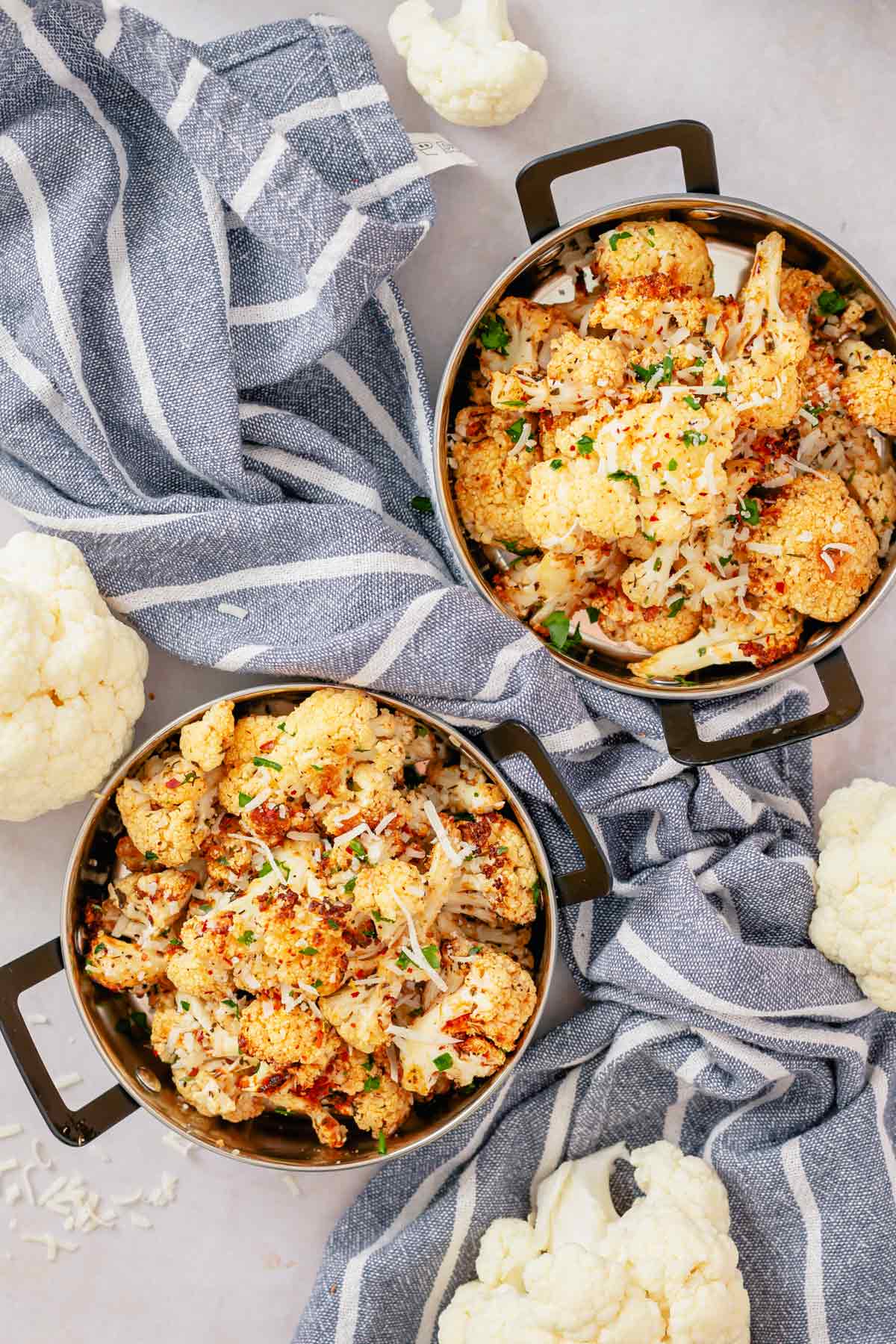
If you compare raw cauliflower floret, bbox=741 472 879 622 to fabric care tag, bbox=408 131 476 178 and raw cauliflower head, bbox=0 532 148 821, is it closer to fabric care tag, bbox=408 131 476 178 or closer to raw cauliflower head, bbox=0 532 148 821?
fabric care tag, bbox=408 131 476 178

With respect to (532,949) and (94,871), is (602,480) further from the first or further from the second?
(94,871)

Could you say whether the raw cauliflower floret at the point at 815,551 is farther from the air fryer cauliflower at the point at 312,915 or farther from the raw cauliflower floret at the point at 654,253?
the air fryer cauliflower at the point at 312,915

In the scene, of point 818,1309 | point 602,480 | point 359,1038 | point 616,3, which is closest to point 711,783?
point 602,480

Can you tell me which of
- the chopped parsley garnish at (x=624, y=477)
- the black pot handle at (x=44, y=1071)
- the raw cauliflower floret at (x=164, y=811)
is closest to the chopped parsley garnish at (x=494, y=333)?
the chopped parsley garnish at (x=624, y=477)

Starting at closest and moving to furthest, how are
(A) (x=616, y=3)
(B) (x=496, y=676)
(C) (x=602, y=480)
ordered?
(C) (x=602, y=480), (B) (x=496, y=676), (A) (x=616, y=3)

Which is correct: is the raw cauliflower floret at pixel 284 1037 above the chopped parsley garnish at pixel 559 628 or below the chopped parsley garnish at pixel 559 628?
below

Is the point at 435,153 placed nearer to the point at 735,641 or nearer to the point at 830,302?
the point at 830,302

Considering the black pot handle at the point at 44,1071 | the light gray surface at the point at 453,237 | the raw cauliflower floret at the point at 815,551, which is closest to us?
the black pot handle at the point at 44,1071
